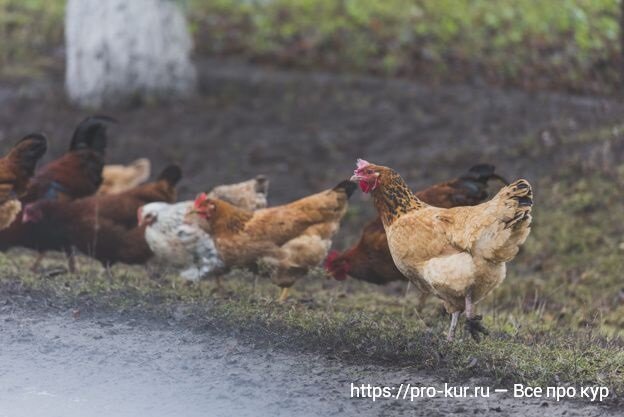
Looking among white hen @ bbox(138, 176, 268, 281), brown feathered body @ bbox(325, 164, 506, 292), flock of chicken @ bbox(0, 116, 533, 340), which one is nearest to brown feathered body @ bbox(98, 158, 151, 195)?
flock of chicken @ bbox(0, 116, 533, 340)

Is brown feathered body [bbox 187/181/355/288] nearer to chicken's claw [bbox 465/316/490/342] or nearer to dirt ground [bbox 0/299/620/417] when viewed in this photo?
dirt ground [bbox 0/299/620/417]

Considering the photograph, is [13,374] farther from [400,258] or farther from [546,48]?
[546,48]

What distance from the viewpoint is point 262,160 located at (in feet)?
36.7

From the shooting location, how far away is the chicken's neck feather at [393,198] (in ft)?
19.7

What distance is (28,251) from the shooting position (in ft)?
29.4

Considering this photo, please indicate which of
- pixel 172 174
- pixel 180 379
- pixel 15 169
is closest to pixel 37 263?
pixel 15 169

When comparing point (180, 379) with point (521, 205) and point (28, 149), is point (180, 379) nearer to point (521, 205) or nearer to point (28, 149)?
point (521, 205)

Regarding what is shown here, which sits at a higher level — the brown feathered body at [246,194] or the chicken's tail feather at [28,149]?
the chicken's tail feather at [28,149]

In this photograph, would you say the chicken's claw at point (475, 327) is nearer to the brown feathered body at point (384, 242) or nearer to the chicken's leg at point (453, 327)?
the chicken's leg at point (453, 327)

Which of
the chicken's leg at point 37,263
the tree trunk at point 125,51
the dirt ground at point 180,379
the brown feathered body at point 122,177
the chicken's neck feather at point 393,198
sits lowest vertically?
the dirt ground at point 180,379

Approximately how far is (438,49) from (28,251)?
6756 millimetres

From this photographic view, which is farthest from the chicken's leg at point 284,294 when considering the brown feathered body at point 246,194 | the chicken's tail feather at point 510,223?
the chicken's tail feather at point 510,223

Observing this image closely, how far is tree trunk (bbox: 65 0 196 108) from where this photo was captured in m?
12.2

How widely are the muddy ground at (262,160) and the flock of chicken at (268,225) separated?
0.74 metres
